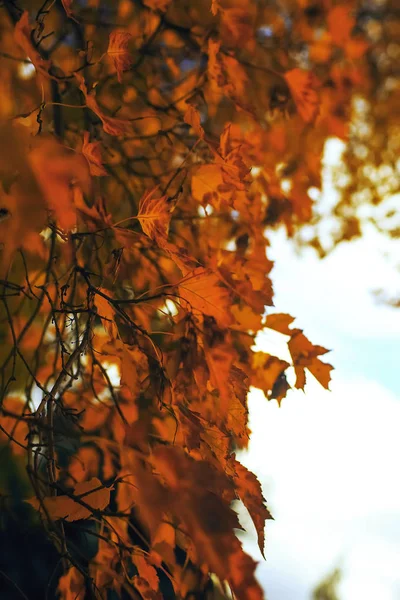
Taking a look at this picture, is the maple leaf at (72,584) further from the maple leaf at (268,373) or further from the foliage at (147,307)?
the maple leaf at (268,373)

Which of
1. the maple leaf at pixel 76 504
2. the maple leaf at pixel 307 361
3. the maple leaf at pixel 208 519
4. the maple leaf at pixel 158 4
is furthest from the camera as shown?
the maple leaf at pixel 158 4

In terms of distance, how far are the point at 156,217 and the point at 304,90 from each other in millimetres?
641

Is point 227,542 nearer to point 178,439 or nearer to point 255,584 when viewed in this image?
point 255,584

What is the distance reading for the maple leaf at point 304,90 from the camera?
47.6 inches

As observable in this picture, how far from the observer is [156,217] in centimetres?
75

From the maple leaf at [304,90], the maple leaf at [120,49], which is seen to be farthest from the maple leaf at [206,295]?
the maple leaf at [304,90]

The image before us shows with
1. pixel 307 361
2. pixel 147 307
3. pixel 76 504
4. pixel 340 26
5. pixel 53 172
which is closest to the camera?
pixel 53 172

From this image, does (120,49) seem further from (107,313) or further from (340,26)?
(340,26)

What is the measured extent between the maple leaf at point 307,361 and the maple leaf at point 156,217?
1.14 ft

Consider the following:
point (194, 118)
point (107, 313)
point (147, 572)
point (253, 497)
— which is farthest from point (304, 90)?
point (147, 572)

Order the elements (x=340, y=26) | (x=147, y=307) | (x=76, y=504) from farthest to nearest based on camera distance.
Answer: (x=340, y=26), (x=147, y=307), (x=76, y=504)

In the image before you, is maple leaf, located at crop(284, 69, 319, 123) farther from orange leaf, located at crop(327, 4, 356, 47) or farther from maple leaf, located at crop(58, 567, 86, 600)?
maple leaf, located at crop(58, 567, 86, 600)

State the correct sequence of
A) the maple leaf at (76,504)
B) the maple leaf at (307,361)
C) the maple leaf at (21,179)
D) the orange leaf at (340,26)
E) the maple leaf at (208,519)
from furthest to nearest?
1. the orange leaf at (340,26)
2. the maple leaf at (307,361)
3. the maple leaf at (76,504)
4. the maple leaf at (208,519)
5. the maple leaf at (21,179)

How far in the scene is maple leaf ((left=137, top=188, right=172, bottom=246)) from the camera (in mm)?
750
